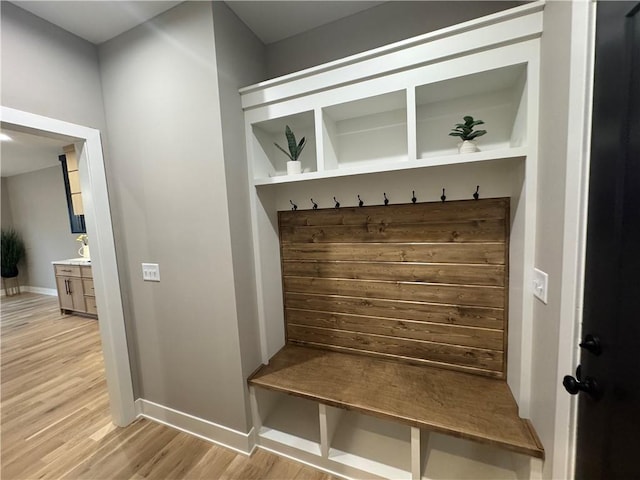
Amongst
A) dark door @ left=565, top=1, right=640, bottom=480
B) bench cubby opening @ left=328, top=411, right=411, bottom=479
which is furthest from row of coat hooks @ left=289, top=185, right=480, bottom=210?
bench cubby opening @ left=328, top=411, right=411, bottom=479

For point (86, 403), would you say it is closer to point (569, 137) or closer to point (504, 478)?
point (504, 478)

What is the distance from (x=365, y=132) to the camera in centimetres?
167

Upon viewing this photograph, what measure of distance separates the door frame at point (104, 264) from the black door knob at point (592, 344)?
2.47m

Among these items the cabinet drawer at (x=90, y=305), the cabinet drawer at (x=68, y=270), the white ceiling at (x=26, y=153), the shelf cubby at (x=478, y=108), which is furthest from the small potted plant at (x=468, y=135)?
the cabinet drawer at (x=68, y=270)

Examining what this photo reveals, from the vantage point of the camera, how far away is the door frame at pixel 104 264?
1.69m

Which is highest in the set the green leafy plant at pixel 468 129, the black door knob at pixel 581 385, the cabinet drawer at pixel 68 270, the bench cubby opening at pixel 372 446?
the green leafy plant at pixel 468 129

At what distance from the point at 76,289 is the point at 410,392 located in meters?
5.20

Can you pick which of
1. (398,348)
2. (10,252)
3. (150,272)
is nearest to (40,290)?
(10,252)

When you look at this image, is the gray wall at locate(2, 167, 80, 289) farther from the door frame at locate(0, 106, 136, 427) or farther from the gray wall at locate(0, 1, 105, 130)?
the gray wall at locate(0, 1, 105, 130)

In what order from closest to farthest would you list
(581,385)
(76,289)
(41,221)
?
(581,385), (76,289), (41,221)

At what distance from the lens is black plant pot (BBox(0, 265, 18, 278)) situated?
5.65 metres

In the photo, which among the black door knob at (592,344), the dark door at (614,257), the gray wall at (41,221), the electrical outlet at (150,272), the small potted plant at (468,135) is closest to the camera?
the dark door at (614,257)

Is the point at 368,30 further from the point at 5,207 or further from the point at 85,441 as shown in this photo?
the point at 5,207

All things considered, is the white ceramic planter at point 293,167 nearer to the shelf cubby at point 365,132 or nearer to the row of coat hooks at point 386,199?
the shelf cubby at point 365,132
